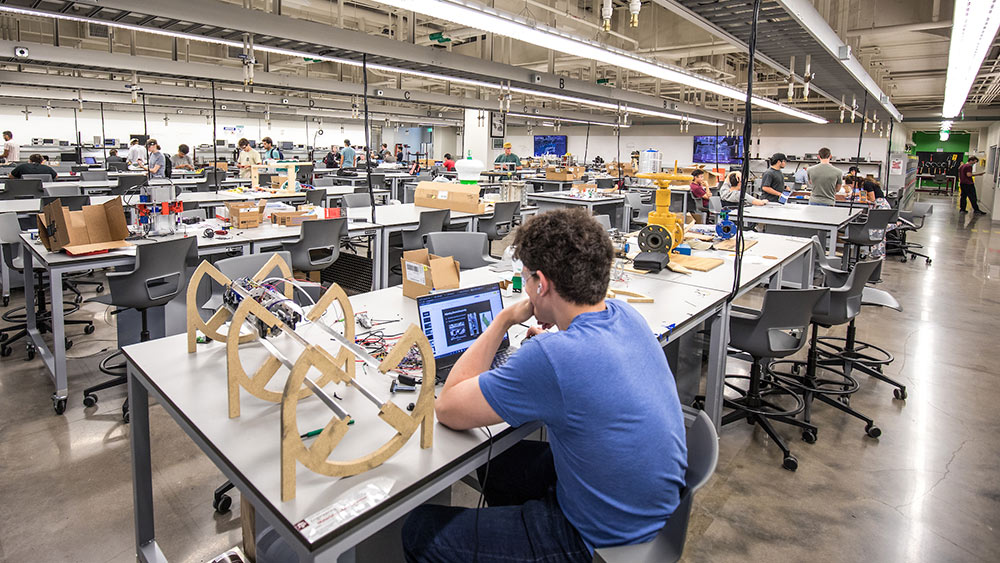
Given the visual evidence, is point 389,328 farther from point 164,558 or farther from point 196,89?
point 196,89

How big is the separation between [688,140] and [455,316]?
20.5 m

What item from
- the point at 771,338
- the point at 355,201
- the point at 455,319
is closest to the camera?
the point at 455,319

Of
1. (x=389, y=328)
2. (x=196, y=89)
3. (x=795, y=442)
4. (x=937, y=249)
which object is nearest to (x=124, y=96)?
(x=196, y=89)

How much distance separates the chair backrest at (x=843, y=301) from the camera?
3.06 metres

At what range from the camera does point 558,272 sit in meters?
1.34

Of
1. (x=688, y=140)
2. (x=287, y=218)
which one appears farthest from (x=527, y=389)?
(x=688, y=140)

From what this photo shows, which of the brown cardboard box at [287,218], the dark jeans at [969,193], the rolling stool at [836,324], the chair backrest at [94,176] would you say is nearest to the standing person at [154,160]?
the chair backrest at [94,176]

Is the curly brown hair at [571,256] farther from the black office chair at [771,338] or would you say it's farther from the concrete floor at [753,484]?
the black office chair at [771,338]

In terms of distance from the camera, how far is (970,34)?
3.84m

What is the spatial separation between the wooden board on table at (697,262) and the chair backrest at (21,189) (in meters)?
6.95

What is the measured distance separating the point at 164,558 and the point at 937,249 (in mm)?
10600

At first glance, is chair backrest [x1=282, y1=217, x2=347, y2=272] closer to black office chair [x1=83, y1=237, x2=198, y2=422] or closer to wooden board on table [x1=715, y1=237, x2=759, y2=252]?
black office chair [x1=83, y1=237, x2=198, y2=422]

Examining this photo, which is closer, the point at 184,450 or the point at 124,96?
the point at 184,450

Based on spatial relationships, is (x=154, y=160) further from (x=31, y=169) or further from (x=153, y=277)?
(x=153, y=277)
